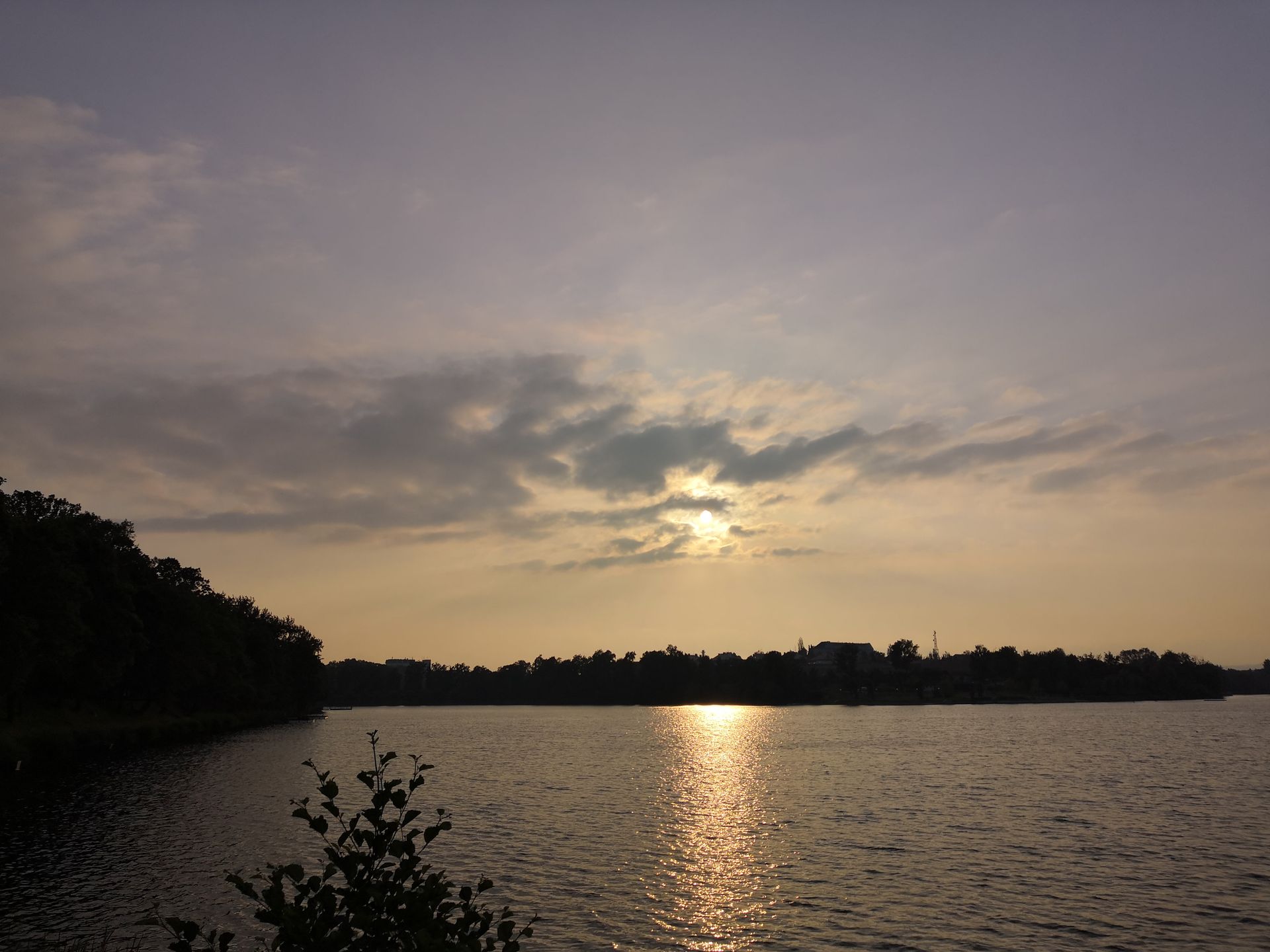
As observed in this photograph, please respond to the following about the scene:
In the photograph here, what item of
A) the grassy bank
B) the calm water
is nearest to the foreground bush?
the calm water

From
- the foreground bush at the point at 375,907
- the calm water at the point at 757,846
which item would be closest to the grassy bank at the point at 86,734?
the calm water at the point at 757,846

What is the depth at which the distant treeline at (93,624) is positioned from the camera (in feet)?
280

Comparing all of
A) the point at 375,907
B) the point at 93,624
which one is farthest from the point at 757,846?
the point at 93,624

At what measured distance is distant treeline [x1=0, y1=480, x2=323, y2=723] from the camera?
280 feet

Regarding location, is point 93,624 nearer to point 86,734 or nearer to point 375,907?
point 86,734

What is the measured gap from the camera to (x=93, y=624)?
339ft

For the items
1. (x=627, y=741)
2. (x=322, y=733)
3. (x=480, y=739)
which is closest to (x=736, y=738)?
(x=627, y=741)

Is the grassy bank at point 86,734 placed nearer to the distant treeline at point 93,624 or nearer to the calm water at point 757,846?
the distant treeline at point 93,624

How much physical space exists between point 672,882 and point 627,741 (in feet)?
349

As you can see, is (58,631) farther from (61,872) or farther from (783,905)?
(783,905)

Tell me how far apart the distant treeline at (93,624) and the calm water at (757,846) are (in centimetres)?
1327

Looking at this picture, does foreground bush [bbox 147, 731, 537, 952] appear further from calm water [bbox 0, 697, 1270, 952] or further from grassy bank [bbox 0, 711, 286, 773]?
grassy bank [bbox 0, 711, 286, 773]

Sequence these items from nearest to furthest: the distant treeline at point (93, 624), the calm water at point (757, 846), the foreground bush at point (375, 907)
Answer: the foreground bush at point (375, 907)
the calm water at point (757, 846)
the distant treeline at point (93, 624)

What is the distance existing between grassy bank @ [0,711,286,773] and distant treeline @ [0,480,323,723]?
2397 mm
